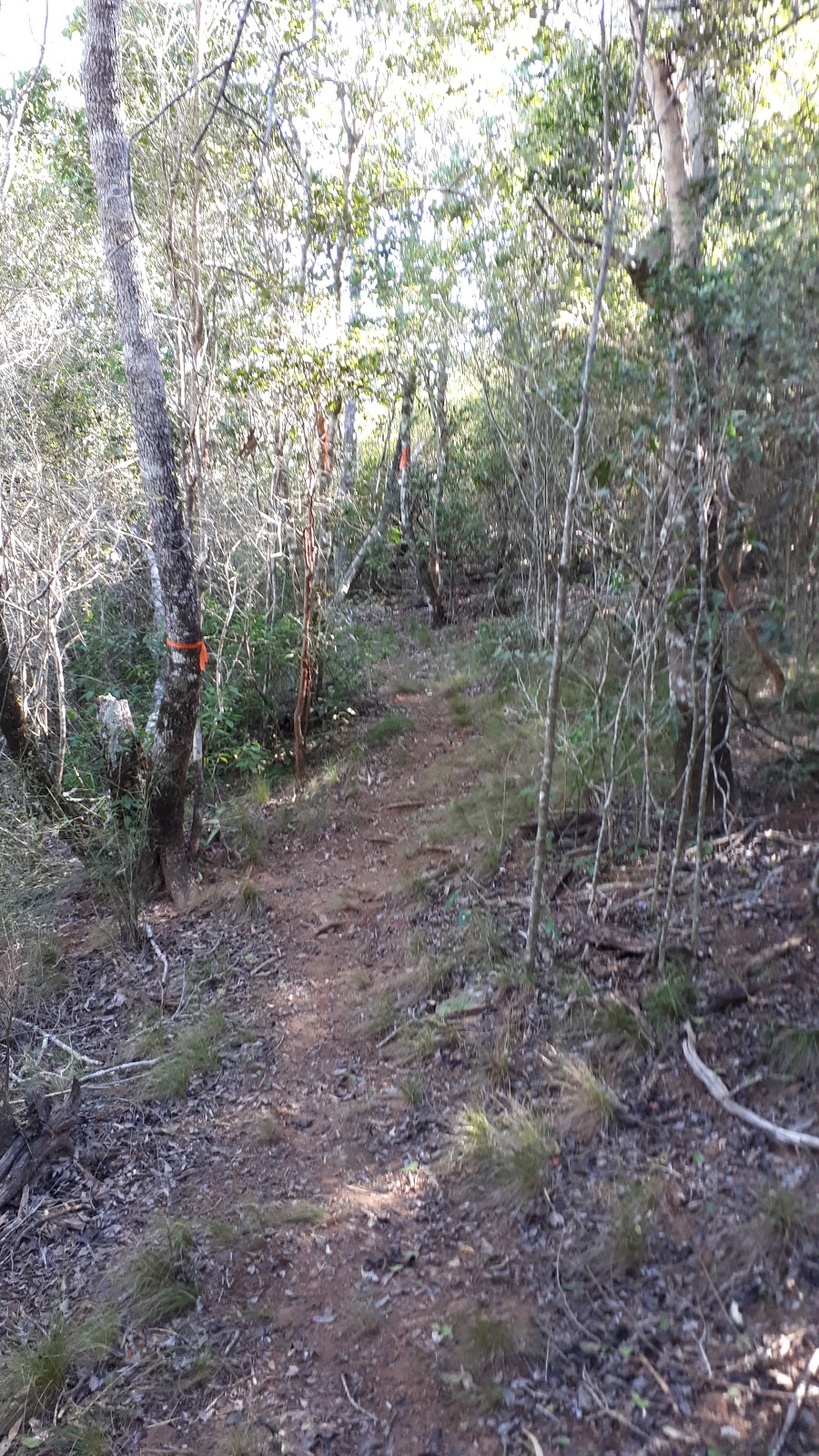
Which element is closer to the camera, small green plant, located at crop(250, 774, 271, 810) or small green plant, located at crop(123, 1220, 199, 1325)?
small green plant, located at crop(123, 1220, 199, 1325)

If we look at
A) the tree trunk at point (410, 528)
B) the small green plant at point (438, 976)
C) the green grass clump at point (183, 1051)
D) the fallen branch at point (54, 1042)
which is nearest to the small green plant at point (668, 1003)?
the small green plant at point (438, 976)

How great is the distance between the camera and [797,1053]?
141 inches

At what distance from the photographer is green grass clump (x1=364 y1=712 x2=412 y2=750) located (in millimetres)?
8633

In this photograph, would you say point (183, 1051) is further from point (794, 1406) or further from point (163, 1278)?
point (794, 1406)

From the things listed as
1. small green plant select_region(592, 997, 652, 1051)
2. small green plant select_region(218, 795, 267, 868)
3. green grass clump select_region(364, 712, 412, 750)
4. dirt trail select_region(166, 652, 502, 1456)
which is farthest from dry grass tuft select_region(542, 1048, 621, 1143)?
green grass clump select_region(364, 712, 412, 750)

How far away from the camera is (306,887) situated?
664 cm

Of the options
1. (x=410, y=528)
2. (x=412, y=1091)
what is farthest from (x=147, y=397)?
(x=410, y=528)

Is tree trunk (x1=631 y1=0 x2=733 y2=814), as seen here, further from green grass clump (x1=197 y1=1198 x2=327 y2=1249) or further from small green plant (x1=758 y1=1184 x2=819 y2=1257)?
green grass clump (x1=197 y1=1198 x2=327 y2=1249)

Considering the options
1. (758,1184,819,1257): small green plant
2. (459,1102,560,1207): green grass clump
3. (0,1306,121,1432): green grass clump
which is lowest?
(0,1306,121,1432): green grass clump

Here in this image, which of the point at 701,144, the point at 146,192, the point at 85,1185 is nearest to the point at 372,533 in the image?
the point at 146,192

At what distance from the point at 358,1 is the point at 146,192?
240 centimetres

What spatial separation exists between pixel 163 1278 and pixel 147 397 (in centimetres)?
486

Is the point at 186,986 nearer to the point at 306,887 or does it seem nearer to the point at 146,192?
the point at 306,887

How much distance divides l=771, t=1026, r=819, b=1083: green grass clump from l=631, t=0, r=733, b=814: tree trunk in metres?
1.01
